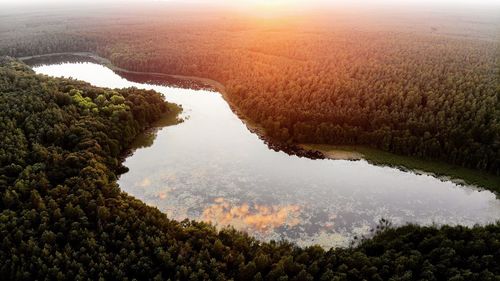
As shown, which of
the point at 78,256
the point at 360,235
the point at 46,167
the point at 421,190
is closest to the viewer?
the point at 78,256

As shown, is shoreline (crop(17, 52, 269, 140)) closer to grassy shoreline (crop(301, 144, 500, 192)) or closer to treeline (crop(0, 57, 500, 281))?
grassy shoreline (crop(301, 144, 500, 192))

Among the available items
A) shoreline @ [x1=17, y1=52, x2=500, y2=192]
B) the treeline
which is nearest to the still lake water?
shoreline @ [x1=17, y1=52, x2=500, y2=192]

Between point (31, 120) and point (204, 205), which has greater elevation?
point (31, 120)

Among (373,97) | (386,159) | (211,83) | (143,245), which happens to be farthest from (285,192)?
(211,83)

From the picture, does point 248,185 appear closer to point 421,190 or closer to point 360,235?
point 360,235

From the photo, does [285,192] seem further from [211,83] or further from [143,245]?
[211,83]

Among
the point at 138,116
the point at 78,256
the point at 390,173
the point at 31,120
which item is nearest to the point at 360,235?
the point at 390,173
